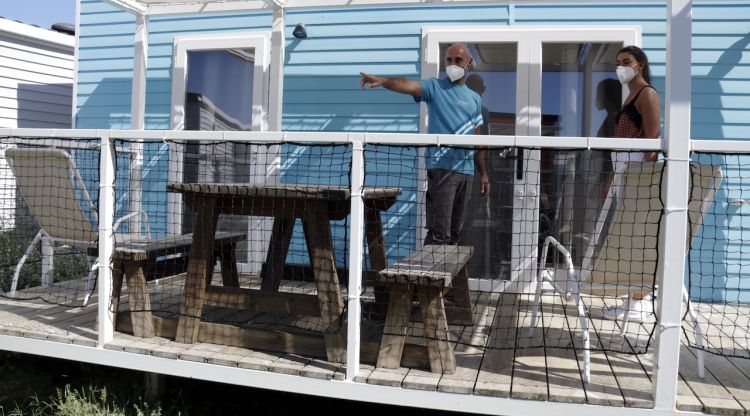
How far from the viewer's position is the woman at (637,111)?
374 centimetres

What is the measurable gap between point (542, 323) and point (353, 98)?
2.59 metres

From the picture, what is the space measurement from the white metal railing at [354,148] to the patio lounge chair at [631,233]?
0.94 feet

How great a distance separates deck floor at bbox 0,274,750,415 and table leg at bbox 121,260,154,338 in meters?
0.08

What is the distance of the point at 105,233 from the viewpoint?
3186 millimetres

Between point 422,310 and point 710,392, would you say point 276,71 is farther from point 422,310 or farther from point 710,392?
point 710,392

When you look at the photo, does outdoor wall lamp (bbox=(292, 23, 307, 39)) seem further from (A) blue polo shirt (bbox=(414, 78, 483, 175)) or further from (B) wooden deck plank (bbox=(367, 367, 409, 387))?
(B) wooden deck plank (bbox=(367, 367, 409, 387))

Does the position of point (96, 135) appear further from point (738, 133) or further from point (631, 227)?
point (738, 133)

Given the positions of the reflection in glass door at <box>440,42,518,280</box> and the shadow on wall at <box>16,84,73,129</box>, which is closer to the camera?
the reflection in glass door at <box>440,42,518,280</box>

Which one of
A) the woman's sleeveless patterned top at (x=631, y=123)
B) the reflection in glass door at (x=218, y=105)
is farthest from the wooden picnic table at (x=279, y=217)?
the reflection in glass door at (x=218, y=105)

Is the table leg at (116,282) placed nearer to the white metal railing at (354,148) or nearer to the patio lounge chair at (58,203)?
the white metal railing at (354,148)

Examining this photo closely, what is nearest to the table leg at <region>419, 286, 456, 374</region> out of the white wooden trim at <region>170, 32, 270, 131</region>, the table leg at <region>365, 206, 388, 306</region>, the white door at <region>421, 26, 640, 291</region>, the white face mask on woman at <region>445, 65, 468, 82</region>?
the table leg at <region>365, 206, 388, 306</region>

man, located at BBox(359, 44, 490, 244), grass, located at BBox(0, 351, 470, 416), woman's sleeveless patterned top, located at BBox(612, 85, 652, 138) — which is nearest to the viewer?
grass, located at BBox(0, 351, 470, 416)

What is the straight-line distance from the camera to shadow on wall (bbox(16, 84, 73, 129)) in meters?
8.34

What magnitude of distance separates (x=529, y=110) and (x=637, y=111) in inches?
48.8
